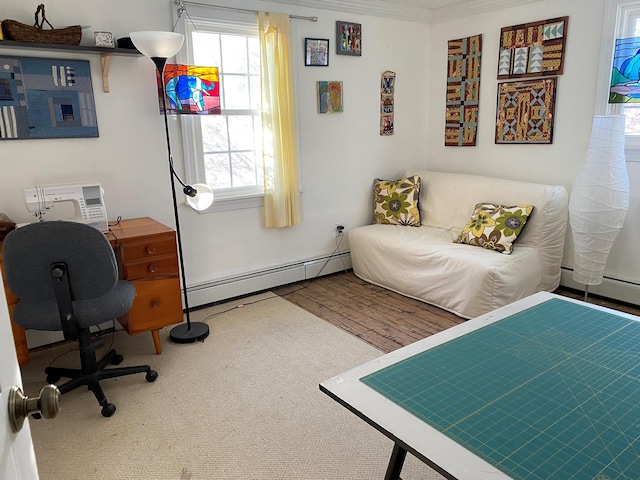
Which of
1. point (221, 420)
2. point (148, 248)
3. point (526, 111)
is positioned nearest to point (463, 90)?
point (526, 111)

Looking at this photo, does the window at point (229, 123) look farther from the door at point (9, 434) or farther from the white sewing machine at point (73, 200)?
the door at point (9, 434)

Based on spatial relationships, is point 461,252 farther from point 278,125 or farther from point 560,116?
point 278,125

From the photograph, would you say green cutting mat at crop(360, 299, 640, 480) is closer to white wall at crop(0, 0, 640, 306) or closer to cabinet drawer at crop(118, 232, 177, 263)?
cabinet drawer at crop(118, 232, 177, 263)

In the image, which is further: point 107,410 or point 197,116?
point 197,116

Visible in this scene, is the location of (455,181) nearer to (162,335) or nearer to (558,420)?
(162,335)

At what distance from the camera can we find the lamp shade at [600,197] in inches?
120

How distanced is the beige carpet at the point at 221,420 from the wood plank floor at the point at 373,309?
196mm

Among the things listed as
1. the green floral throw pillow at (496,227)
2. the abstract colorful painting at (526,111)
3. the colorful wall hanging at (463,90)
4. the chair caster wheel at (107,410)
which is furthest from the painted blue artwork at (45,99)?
the abstract colorful painting at (526,111)

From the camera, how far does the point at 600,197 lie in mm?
3102

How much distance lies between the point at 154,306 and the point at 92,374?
0.52m

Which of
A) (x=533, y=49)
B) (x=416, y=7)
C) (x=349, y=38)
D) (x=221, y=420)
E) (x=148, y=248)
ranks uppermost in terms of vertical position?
(x=416, y=7)

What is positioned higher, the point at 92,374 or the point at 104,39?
the point at 104,39

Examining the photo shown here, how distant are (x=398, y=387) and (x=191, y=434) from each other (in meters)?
1.31

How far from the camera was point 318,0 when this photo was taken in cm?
373
